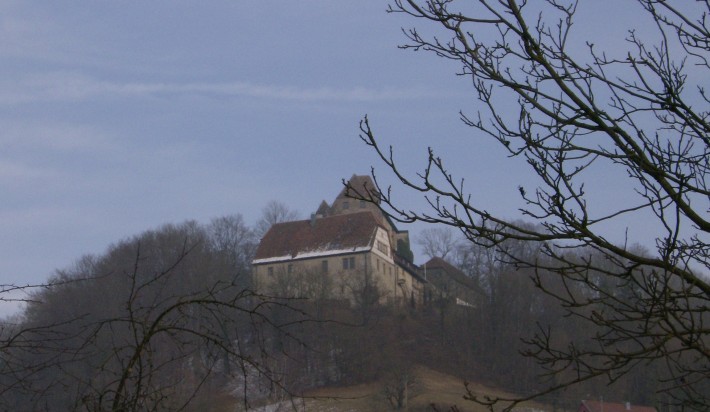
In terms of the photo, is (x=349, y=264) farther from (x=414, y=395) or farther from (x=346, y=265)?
(x=414, y=395)

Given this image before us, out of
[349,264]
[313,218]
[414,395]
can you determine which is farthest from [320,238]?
[414,395]

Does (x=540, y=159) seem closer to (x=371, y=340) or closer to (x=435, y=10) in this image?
(x=435, y=10)

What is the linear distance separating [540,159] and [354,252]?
81784mm

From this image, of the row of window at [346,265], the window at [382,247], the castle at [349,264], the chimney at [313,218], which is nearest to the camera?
the castle at [349,264]

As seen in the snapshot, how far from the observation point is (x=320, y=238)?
9106 cm

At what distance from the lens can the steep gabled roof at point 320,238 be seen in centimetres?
8812

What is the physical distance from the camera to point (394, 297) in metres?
86.6

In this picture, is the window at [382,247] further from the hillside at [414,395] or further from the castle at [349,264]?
the hillside at [414,395]

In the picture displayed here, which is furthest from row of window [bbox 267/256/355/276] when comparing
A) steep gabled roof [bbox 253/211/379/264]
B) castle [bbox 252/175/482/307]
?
steep gabled roof [bbox 253/211/379/264]

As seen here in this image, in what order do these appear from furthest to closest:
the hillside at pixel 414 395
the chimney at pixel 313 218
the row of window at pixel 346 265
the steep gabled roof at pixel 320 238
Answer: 1. the chimney at pixel 313 218
2. the steep gabled roof at pixel 320 238
3. the row of window at pixel 346 265
4. the hillside at pixel 414 395

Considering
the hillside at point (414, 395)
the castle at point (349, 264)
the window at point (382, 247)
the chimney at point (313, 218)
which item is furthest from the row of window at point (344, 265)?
the hillside at point (414, 395)

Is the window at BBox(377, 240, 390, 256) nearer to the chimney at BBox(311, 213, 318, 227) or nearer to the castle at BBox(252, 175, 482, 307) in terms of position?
the castle at BBox(252, 175, 482, 307)

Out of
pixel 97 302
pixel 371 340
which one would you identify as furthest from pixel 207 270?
pixel 97 302

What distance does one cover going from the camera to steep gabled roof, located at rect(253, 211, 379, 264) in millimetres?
88125
